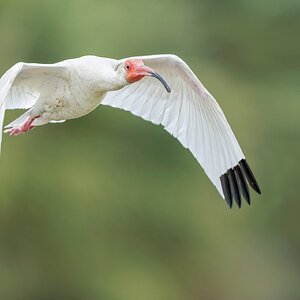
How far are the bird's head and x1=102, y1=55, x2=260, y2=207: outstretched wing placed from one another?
75cm

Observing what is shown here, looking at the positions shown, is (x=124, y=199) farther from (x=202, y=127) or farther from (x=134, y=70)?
(x=134, y=70)

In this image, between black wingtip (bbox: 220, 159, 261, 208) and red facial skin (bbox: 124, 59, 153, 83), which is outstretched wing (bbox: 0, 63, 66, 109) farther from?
black wingtip (bbox: 220, 159, 261, 208)

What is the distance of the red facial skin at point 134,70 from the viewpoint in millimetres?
6984

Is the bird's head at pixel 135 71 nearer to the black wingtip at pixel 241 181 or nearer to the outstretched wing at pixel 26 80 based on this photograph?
the outstretched wing at pixel 26 80

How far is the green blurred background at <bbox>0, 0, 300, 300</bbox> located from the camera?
12.1 metres

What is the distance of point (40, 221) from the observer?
39.8 feet

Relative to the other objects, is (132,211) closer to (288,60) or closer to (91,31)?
(91,31)

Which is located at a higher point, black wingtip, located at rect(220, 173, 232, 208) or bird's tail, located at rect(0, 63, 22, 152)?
bird's tail, located at rect(0, 63, 22, 152)

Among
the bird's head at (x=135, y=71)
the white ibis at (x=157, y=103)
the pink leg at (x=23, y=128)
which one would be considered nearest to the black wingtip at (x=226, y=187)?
the white ibis at (x=157, y=103)

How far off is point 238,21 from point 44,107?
855cm

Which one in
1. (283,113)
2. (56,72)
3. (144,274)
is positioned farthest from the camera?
(283,113)

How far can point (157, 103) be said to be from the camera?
8.18 m

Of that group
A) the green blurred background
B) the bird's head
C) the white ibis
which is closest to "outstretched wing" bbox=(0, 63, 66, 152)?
the white ibis

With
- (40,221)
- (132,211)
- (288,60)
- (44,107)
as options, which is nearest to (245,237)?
(132,211)
